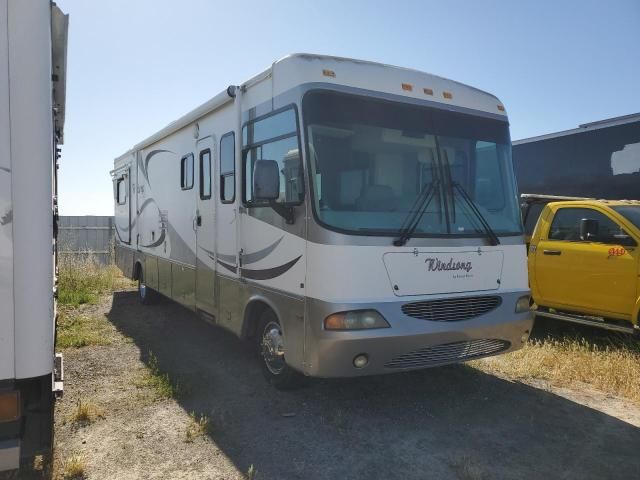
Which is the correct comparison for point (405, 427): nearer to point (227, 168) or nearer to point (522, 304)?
point (522, 304)

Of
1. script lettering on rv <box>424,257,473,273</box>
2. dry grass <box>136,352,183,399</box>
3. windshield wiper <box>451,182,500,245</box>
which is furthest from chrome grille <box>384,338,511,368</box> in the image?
dry grass <box>136,352,183,399</box>

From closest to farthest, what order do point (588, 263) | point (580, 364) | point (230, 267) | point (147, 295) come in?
1. point (230, 267)
2. point (580, 364)
3. point (588, 263)
4. point (147, 295)

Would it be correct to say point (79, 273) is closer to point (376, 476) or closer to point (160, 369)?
point (160, 369)

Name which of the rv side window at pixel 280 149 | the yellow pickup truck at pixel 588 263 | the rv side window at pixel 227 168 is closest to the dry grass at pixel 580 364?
the yellow pickup truck at pixel 588 263

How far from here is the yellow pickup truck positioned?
6.31 m

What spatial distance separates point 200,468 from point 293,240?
1.85 m

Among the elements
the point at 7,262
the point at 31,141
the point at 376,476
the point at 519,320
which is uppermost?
the point at 31,141

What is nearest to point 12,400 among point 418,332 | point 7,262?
point 7,262

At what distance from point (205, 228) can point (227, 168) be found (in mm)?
924

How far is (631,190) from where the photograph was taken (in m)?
7.62

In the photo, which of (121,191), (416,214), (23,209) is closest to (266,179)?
(416,214)

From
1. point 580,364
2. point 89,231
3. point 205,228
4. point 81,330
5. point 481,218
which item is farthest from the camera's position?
point 89,231

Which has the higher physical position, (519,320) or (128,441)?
(519,320)

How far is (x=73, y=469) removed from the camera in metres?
3.52
